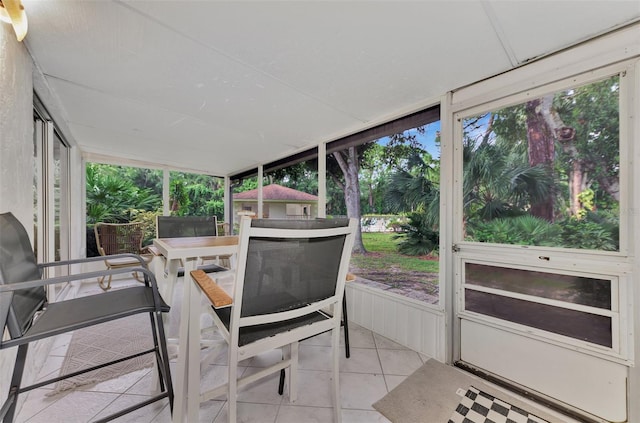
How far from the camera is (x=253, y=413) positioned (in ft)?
4.47

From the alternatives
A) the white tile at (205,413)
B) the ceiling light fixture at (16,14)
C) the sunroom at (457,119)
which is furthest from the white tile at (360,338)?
the ceiling light fixture at (16,14)

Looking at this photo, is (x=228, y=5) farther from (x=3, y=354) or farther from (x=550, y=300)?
(x=550, y=300)

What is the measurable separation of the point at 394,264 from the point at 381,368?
94cm

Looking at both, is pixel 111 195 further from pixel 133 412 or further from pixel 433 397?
pixel 433 397

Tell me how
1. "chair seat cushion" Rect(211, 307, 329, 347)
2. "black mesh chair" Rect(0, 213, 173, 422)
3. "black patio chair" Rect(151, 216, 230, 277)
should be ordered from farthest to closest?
1. "black patio chair" Rect(151, 216, 230, 277)
2. "chair seat cushion" Rect(211, 307, 329, 347)
3. "black mesh chair" Rect(0, 213, 173, 422)

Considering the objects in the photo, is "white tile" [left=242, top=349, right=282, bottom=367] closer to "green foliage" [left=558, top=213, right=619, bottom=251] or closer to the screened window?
the screened window

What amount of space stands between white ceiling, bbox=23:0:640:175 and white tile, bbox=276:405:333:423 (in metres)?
2.12

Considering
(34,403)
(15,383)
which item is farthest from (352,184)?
(34,403)

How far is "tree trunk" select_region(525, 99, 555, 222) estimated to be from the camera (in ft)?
5.02

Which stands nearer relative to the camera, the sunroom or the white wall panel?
the sunroom

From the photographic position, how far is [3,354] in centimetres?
→ 117

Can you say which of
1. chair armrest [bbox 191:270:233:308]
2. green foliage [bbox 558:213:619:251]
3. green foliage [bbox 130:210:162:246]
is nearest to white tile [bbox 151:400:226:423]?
chair armrest [bbox 191:270:233:308]

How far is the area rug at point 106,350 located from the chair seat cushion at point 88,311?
0.79 meters

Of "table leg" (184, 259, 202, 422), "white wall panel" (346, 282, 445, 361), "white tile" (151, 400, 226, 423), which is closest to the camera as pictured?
"table leg" (184, 259, 202, 422)
